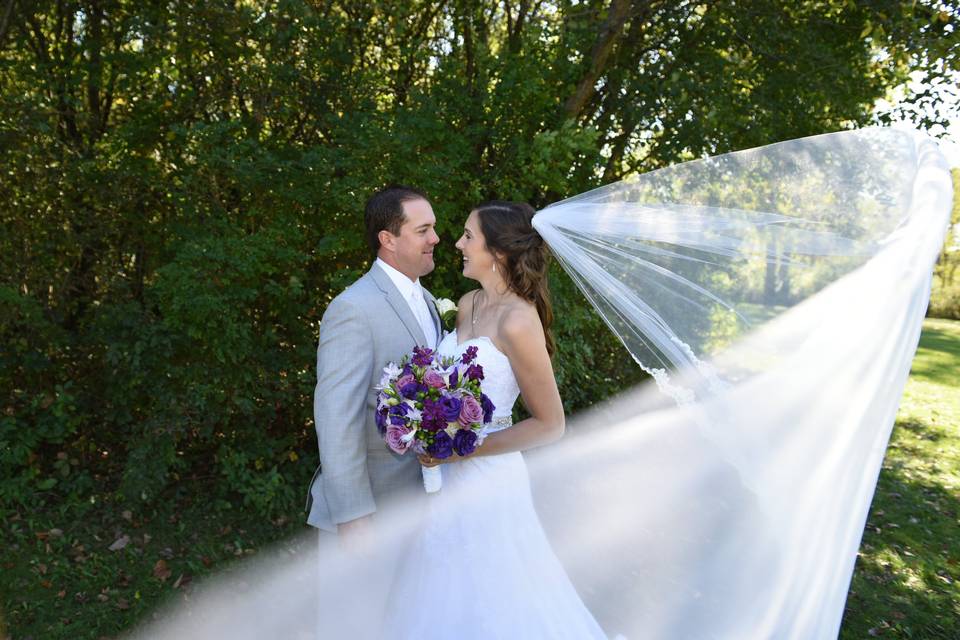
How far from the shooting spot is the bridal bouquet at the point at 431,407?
2.70 m

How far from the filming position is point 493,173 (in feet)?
19.1

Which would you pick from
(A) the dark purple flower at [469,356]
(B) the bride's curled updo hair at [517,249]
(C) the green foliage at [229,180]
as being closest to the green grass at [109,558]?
(C) the green foliage at [229,180]

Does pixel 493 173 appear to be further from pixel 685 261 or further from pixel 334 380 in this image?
pixel 334 380

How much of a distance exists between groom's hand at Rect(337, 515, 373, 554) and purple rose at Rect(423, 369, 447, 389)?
0.55m

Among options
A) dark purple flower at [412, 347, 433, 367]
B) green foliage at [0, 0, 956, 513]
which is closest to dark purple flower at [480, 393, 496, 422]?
dark purple flower at [412, 347, 433, 367]

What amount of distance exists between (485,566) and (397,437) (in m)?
0.81

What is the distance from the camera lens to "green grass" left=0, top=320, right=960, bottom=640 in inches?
179

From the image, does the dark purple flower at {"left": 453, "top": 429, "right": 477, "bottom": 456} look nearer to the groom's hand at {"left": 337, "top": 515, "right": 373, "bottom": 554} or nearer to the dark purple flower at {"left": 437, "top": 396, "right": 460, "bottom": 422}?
the dark purple flower at {"left": 437, "top": 396, "right": 460, "bottom": 422}

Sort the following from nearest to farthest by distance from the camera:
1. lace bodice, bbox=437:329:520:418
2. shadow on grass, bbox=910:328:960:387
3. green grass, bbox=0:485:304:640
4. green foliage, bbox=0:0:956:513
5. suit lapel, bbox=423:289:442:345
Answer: lace bodice, bbox=437:329:520:418 → suit lapel, bbox=423:289:442:345 → green grass, bbox=0:485:304:640 → green foliage, bbox=0:0:956:513 → shadow on grass, bbox=910:328:960:387

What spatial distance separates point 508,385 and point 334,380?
0.76 meters

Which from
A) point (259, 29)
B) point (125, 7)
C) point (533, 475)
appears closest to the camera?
point (259, 29)

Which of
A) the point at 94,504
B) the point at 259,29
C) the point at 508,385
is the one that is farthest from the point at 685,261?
the point at 94,504

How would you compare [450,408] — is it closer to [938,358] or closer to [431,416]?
[431,416]

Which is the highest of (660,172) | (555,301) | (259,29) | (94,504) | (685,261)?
(259,29)
